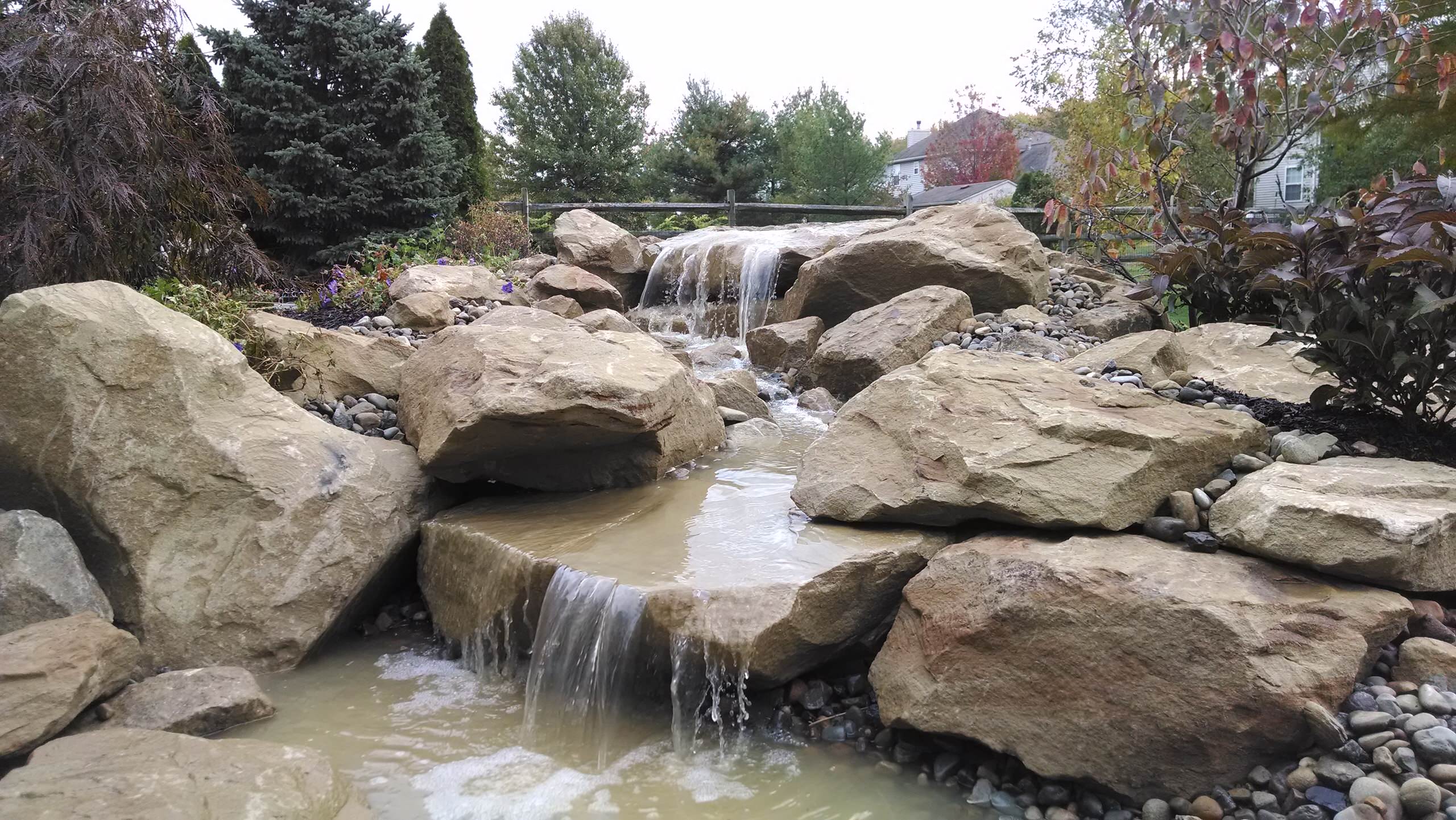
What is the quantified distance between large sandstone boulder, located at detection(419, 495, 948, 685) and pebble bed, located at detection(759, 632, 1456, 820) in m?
0.51

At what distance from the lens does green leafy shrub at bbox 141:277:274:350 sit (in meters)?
4.94

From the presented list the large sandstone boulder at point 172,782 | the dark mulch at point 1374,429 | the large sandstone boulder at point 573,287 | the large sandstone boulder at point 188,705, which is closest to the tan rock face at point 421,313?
the large sandstone boulder at point 573,287

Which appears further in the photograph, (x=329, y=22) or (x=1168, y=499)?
(x=329, y=22)

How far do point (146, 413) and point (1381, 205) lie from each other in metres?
5.22

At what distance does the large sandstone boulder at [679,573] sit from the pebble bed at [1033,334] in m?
2.81

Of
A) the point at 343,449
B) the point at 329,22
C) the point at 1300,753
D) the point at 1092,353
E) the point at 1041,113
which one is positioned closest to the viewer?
the point at 1300,753

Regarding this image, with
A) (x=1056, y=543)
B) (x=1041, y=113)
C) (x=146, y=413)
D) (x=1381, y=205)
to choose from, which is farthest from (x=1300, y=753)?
(x=1041, y=113)

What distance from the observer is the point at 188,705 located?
3.06 metres

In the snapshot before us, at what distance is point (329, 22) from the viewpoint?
9820 millimetres

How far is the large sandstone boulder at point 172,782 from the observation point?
2334 millimetres

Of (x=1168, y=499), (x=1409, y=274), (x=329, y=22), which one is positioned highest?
(x=329, y=22)

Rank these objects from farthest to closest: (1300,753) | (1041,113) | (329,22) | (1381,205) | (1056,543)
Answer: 1. (1041,113)
2. (329,22)
3. (1381,205)
4. (1056,543)
5. (1300,753)

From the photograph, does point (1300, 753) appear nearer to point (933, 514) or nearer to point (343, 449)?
point (933, 514)

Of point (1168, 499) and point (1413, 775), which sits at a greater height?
point (1168, 499)
